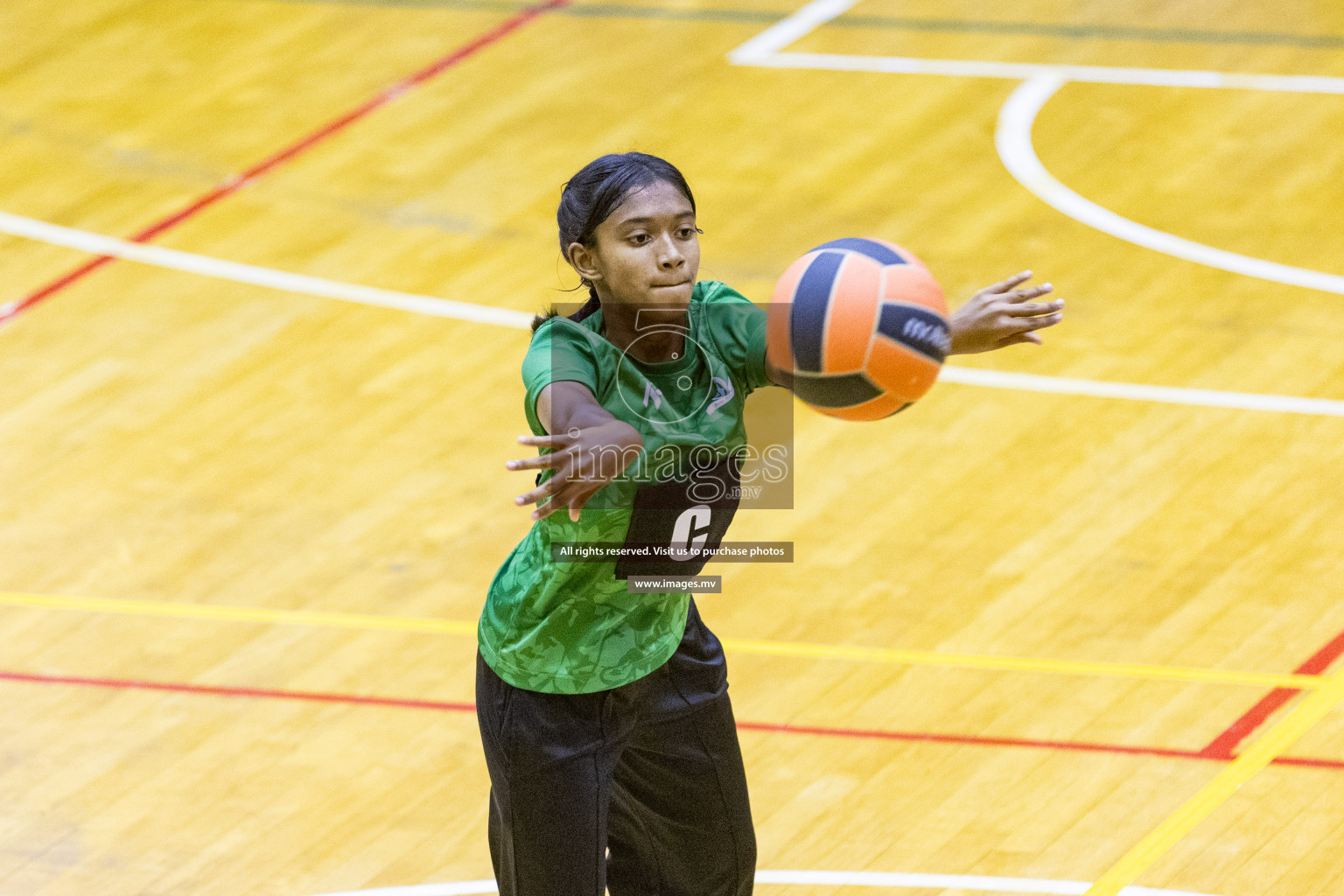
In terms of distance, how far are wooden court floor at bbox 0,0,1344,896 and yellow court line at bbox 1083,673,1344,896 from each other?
1cm

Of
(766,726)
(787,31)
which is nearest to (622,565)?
(766,726)

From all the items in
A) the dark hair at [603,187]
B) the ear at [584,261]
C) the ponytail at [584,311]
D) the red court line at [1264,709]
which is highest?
the dark hair at [603,187]

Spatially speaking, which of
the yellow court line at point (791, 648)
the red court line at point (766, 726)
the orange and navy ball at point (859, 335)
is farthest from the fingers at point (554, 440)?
the yellow court line at point (791, 648)

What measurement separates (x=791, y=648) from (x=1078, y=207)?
3035mm

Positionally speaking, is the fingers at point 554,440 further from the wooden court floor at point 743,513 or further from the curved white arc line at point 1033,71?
the curved white arc line at point 1033,71

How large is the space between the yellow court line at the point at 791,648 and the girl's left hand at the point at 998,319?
2.05 metres

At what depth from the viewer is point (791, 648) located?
17.6ft

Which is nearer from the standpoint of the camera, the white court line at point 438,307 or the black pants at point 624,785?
the black pants at point 624,785

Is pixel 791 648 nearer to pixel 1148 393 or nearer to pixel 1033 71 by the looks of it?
pixel 1148 393

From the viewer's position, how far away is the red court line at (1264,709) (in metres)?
4.84

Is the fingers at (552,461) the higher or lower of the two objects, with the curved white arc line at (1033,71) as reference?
higher

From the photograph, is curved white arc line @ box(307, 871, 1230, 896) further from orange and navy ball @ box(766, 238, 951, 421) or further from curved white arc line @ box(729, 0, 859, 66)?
curved white arc line @ box(729, 0, 859, 66)

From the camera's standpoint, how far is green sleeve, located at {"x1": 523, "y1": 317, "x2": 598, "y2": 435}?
3137mm

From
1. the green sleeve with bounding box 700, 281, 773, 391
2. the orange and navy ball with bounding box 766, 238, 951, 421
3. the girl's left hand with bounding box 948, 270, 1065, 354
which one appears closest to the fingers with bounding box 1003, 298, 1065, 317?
the girl's left hand with bounding box 948, 270, 1065, 354
